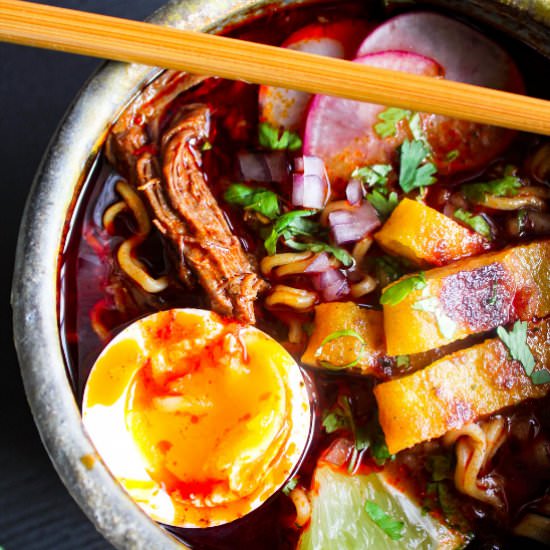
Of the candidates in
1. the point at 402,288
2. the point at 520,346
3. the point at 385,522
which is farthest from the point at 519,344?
the point at 385,522

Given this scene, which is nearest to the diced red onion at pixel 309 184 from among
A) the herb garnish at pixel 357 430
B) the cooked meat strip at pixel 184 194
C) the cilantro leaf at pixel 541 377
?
the cooked meat strip at pixel 184 194

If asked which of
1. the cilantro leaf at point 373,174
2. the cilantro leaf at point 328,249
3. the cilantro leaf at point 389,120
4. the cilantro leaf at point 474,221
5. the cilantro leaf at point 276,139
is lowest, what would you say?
the cilantro leaf at point 328,249

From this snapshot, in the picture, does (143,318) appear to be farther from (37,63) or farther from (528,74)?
(528,74)

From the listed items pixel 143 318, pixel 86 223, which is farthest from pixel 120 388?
pixel 86 223

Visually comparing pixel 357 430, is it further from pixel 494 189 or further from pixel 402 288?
pixel 494 189

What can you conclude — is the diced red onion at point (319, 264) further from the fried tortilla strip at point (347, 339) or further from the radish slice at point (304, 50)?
the radish slice at point (304, 50)

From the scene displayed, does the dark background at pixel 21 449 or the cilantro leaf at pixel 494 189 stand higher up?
the cilantro leaf at pixel 494 189
